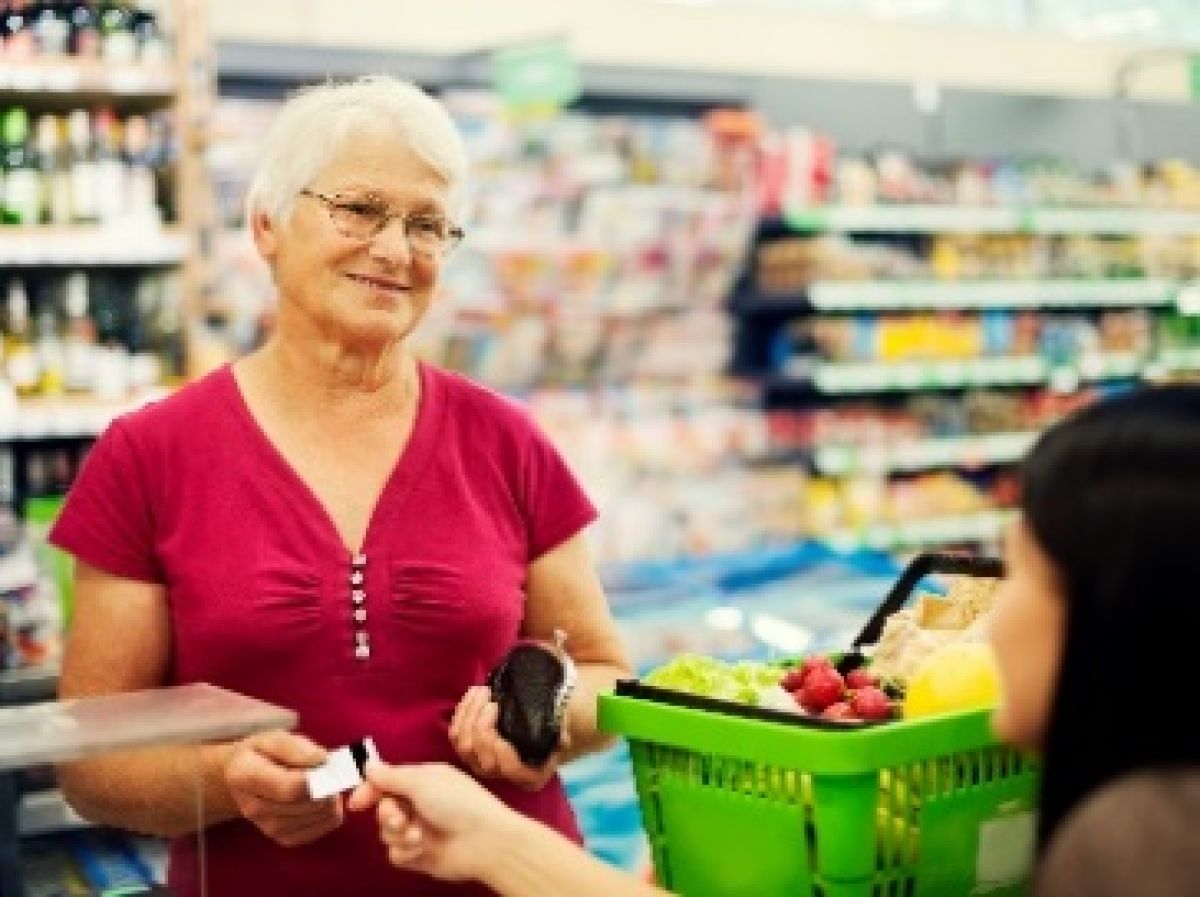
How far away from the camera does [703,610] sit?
618 centimetres

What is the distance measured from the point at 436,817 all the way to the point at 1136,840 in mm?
747

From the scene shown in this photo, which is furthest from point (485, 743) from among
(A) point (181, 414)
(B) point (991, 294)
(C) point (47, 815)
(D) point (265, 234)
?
(B) point (991, 294)

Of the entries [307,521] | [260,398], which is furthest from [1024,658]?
[260,398]

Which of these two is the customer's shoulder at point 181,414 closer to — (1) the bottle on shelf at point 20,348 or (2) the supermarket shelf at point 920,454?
(1) the bottle on shelf at point 20,348

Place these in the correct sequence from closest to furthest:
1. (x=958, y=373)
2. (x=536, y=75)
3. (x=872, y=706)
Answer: (x=872, y=706), (x=536, y=75), (x=958, y=373)

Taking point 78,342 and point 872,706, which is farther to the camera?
point 78,342

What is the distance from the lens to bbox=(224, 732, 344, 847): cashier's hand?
190 centimetres

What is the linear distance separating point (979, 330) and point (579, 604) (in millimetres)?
7551

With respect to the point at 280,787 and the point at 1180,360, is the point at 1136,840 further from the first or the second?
the point at 1180,360

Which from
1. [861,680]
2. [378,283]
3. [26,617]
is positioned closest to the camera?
[861,680]

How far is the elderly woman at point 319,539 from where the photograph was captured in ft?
7.18

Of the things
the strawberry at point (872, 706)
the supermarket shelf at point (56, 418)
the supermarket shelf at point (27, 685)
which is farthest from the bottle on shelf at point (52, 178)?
the strawberry at point (872, 706)

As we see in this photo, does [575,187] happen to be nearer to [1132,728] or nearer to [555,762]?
[555,762]

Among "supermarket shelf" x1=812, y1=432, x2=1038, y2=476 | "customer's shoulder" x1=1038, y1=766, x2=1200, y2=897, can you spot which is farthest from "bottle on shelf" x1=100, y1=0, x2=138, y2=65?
"supermarket shelf" x1=812, y1=432, x2=1038, y2=476
